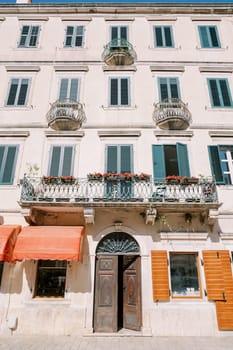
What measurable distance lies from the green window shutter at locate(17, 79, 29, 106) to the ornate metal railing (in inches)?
180

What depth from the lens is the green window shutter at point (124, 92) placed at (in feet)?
38.0

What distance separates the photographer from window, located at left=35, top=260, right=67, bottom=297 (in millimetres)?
8555

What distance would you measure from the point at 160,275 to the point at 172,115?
7.02m

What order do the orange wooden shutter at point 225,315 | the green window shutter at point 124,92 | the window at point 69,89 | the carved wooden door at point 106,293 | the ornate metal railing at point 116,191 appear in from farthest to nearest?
1. the window at point 69,89
2. the green window shutter at point 124,92
3. the ornate metal railing at point 116,191
4. the carved wooden door at point 106,293
5. the orange wooden shutter at point 225,315

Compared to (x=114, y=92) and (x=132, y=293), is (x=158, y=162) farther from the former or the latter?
(x=132, y=293)

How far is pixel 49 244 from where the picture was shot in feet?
26.2

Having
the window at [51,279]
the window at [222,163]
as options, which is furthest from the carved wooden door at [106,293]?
the window at [222,163]

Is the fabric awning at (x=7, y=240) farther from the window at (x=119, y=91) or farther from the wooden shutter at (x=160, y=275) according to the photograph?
the window at (x=119, y=91)

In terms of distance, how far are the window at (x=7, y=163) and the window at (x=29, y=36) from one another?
22.8 ft

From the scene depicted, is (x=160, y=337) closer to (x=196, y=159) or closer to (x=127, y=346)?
(x=127, y=346)

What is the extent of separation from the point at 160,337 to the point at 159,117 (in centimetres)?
898

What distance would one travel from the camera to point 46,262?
350 inches

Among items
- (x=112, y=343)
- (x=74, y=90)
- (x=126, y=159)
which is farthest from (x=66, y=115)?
(x=112, y=343)

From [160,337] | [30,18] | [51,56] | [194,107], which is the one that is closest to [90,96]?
[51,56]
